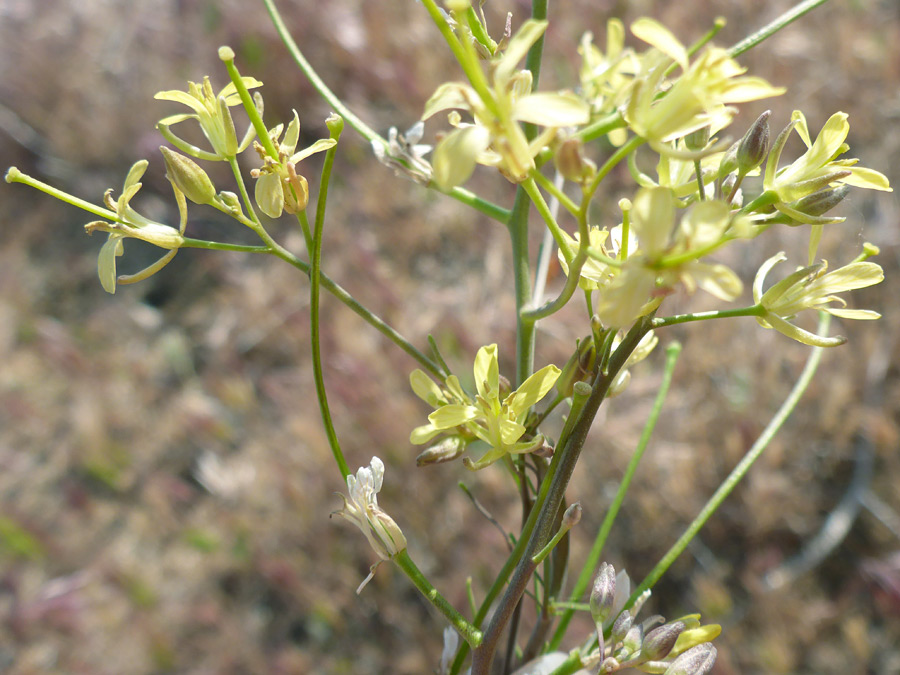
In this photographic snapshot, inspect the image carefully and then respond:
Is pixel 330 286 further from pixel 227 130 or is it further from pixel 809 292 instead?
pixel 809 292

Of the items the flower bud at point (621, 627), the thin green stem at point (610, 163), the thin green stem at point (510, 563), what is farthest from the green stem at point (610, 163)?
the flower bud at point (621, 627)

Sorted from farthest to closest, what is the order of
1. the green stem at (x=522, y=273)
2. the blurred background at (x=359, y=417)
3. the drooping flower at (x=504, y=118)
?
the blurred background at (x=359, y=417)
the green stem at (x=522, y=273)
the drooping flower at (x=504, y=118)

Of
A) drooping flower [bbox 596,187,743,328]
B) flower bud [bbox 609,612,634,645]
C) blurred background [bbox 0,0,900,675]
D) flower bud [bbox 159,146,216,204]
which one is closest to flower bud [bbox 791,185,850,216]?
drooping flower [bbox 596,187,743,328]

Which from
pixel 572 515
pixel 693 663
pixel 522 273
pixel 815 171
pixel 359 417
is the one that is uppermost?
pixel 815 171

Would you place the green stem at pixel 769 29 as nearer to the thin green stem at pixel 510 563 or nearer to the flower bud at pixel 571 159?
the flower bud at pixel 571 159

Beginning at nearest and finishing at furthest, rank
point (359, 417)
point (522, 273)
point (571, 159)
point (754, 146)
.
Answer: point (571, 159) → point (754, 146) → point (522, 273) → point (359, 417)

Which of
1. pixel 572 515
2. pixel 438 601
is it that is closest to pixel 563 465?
pixel 572 515

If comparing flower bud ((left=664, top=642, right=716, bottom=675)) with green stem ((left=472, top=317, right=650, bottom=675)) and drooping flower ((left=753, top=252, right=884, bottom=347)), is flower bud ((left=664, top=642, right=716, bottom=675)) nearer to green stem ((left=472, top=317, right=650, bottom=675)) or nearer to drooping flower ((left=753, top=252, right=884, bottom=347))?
green stem ((left=472, top=317, right=650, bottom=675))
